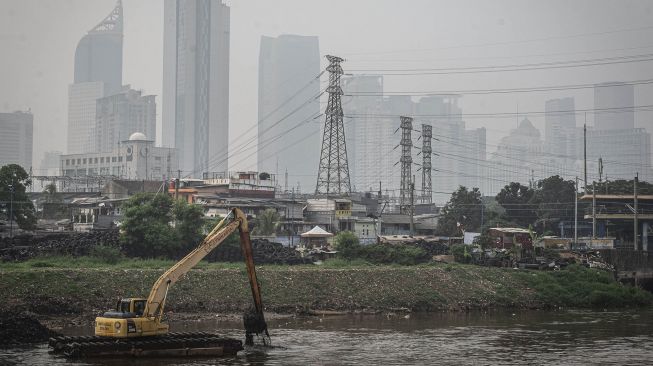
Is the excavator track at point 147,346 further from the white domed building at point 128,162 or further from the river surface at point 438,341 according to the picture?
the white domed building at point 128,162

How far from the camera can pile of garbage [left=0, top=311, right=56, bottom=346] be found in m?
32.2

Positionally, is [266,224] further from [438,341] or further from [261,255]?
[438,341]

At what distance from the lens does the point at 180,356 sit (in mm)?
29625

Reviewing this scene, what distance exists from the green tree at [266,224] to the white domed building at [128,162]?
260 ft

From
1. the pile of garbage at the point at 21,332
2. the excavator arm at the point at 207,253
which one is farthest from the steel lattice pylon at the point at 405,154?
the pile of garbage at the point at 21,332

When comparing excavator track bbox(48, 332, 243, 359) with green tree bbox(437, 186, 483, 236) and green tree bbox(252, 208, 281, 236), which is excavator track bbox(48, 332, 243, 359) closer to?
green tree bbox(252, 208, 281, 236)

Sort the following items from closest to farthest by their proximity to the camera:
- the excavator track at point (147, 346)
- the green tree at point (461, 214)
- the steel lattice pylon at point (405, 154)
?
1. the excavator track at point (147, 346)
2. the green tree at point (461, 214)
3. the steel lattice pylon at point (405, 154)

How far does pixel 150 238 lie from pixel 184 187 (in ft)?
127

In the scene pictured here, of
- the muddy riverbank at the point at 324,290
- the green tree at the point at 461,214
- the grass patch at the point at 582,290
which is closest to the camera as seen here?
the muddy riverbank at the point at 324,290

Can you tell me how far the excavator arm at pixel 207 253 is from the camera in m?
29.6

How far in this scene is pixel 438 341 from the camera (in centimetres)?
3597

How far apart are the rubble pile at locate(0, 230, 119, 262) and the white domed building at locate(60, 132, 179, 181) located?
92.0 meters

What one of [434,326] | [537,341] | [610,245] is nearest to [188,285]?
[434,326]

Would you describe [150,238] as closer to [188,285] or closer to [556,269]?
[188,285]
